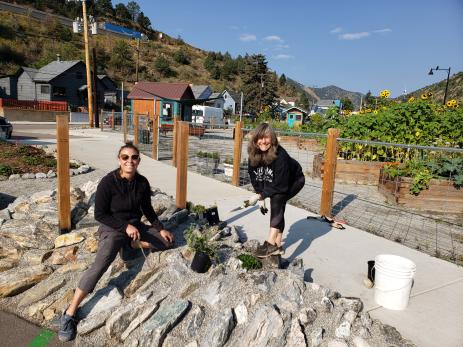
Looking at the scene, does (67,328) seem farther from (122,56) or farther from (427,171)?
(122,56)

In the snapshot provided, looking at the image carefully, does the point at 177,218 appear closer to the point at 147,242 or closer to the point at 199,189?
the point at 147,242

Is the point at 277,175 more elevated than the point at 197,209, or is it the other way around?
the point at 277,175

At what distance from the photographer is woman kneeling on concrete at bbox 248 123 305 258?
3805 mm

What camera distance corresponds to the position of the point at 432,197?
754cm

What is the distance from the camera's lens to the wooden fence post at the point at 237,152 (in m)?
8.48

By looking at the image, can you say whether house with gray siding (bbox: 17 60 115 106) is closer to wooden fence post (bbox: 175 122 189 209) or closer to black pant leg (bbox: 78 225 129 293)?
wooden fence post (bbox: 175 122 189 209)

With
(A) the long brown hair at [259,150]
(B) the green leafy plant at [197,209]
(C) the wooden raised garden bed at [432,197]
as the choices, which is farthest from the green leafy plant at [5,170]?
(C) the wooden raised garden bed at [432,197]

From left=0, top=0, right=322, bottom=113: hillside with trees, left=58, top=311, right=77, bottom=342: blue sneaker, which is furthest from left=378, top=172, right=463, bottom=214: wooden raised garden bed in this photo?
left=0, top=0, right=322, bottom=113: hillside with trees

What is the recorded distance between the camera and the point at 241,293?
318 centimetres

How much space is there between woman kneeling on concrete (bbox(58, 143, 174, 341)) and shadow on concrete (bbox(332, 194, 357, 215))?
15.2 feet

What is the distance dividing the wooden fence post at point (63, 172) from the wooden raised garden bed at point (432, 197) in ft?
19.9

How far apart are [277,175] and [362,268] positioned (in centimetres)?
156

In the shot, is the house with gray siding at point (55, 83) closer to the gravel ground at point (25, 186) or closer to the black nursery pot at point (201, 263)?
the gravel ground at point (25, 186)

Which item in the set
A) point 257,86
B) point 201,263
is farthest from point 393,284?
point 257,86
